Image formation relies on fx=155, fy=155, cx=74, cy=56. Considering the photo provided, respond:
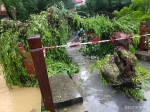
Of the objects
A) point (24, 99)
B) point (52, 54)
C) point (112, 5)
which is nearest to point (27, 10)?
point (112, 5)

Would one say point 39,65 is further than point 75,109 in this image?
No

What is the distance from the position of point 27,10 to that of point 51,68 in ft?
49.7

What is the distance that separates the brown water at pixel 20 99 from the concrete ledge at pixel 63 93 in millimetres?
677

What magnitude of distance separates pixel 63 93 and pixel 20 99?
1.59 meters

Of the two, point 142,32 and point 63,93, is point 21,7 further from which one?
point 63,93

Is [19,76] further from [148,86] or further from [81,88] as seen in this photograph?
[148,86]

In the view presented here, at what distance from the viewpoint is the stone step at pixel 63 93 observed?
287 cm

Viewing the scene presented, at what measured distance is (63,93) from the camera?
10.2 feet

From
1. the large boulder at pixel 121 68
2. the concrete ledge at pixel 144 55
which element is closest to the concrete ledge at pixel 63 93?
the large boulder at pixel 121 68

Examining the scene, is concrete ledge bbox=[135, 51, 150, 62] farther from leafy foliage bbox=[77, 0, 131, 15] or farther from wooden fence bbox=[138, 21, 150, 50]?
leafy foliage bbox=[77, 0, 131, 15]

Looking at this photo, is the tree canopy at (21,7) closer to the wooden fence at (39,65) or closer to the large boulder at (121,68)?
the large boulder at (121,68)

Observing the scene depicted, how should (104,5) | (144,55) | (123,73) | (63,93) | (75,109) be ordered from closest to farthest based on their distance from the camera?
(75,109)
(63,93)
(123,73)
(144,55)
(104,5)

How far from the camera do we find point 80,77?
4.25 m

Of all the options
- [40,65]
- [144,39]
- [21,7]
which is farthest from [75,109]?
[21,7]
